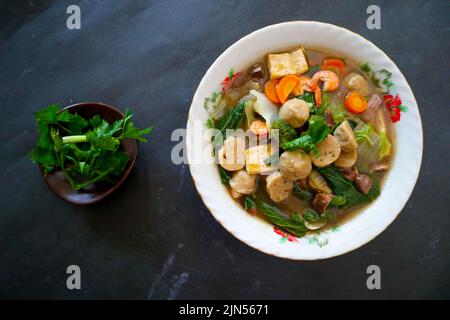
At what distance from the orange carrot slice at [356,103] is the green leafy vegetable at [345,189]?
1.26ft

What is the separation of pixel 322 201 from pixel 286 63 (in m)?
0.84

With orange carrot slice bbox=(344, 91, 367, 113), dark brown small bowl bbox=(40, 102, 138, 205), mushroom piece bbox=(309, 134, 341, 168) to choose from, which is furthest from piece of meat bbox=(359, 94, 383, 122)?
dark brown small bowl bbox=(40, 102, 138, 205)

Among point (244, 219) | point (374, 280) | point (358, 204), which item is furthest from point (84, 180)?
point (374, 280)

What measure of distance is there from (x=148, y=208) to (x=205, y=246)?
1.48 ft

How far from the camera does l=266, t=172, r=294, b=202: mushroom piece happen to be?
7.39 feet

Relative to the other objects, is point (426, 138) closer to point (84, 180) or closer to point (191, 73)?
point (191, 73)

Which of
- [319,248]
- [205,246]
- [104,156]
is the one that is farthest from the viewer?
[205,246]

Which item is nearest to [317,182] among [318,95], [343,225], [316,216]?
[316,216]

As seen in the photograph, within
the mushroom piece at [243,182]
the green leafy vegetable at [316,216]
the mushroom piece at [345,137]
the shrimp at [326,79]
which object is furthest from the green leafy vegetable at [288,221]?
the shrimp at [326,79]

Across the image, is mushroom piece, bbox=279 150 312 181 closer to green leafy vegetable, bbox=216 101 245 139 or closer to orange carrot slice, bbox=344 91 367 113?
→ green leafy vegetable, bbox=216 101 245 139

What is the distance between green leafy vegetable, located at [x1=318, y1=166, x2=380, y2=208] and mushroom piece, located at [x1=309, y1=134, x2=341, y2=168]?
10 centimetres

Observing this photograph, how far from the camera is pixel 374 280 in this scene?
2.69m

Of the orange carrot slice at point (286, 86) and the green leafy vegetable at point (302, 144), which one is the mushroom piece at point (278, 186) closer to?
the green leafy vegetable at point (302, 144)

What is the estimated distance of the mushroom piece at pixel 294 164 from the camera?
214 cm
